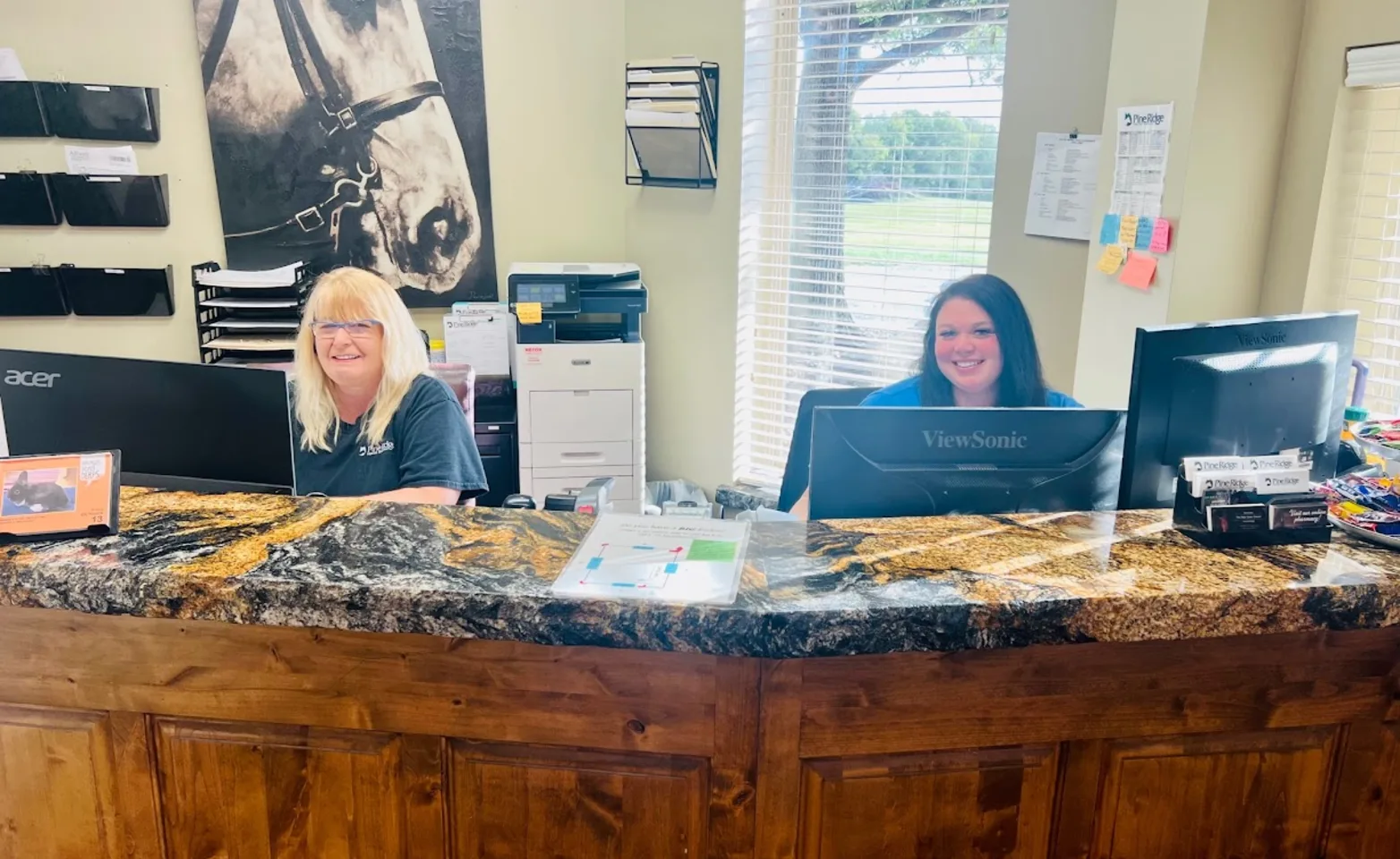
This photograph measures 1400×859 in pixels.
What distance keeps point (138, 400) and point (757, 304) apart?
2.60 metres

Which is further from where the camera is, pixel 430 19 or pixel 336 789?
pixel 430 19

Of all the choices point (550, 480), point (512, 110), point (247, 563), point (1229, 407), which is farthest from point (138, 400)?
point (512, 110)

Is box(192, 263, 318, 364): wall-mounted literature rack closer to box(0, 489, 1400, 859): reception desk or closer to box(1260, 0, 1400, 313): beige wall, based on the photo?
box(0, 489, 1400, 859): reception desk

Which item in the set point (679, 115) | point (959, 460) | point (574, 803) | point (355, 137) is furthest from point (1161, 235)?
point (355, 137)

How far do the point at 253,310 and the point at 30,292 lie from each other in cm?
88

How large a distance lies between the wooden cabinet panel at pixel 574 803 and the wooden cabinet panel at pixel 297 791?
0.05 metres

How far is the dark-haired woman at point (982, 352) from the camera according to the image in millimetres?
2102

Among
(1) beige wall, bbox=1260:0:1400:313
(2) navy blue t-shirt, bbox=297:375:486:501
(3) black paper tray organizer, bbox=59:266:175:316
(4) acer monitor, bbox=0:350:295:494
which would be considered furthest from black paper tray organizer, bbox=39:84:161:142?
(1) beige wall, bbox=1260:0:1400:313

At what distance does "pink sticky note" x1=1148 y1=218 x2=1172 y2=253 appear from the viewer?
2518 mm

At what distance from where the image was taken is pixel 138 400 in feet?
4.97

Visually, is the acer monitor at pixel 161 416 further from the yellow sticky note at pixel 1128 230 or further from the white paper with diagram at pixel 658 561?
the yellow sticky note at pixel 1128 230

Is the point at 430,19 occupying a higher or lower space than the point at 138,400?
higher

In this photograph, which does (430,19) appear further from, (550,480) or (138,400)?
(138,400)

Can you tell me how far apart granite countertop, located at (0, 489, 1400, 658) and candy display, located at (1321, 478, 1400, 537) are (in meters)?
0.05
